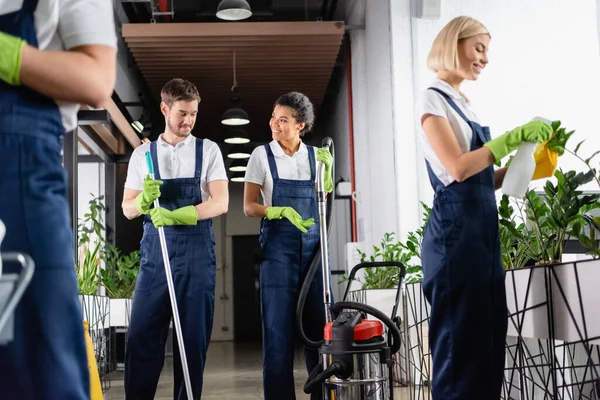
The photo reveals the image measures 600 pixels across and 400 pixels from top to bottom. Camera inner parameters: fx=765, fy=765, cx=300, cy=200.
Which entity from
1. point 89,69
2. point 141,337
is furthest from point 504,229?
point 89,69

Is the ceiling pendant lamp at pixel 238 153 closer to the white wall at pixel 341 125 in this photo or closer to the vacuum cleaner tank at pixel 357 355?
the white wall at pixel 341 125

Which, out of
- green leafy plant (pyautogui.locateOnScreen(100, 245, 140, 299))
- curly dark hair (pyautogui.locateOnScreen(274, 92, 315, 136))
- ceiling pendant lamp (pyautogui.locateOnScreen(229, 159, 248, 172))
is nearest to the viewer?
curly dark hair (pyautogui.locateOnScreen(274, 92, 315, 136))

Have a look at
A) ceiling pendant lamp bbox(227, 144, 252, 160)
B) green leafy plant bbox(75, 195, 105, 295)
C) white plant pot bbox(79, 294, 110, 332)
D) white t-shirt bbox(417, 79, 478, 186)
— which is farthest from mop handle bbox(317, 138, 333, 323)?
ceiling pendant lamp bbox(227, 144, 252, 160)

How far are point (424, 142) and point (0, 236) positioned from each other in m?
1.46

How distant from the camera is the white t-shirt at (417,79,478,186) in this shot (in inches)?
86.0

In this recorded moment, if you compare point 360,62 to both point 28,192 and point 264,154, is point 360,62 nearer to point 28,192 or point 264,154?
point 264,154

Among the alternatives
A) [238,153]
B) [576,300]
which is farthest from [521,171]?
[238,153]

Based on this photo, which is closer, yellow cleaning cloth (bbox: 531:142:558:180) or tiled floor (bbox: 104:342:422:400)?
yellow cleaning cloth (bbox: 531:142:558:180)

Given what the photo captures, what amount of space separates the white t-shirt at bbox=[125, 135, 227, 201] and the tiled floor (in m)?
1.96

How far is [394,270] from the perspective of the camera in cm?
570

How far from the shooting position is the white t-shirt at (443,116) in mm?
2186

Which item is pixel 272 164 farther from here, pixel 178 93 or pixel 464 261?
pixel 464 261

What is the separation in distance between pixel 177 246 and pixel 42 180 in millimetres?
1946

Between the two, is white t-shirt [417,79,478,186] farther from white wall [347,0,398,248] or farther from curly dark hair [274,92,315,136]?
white wall [347,0,398,248]
